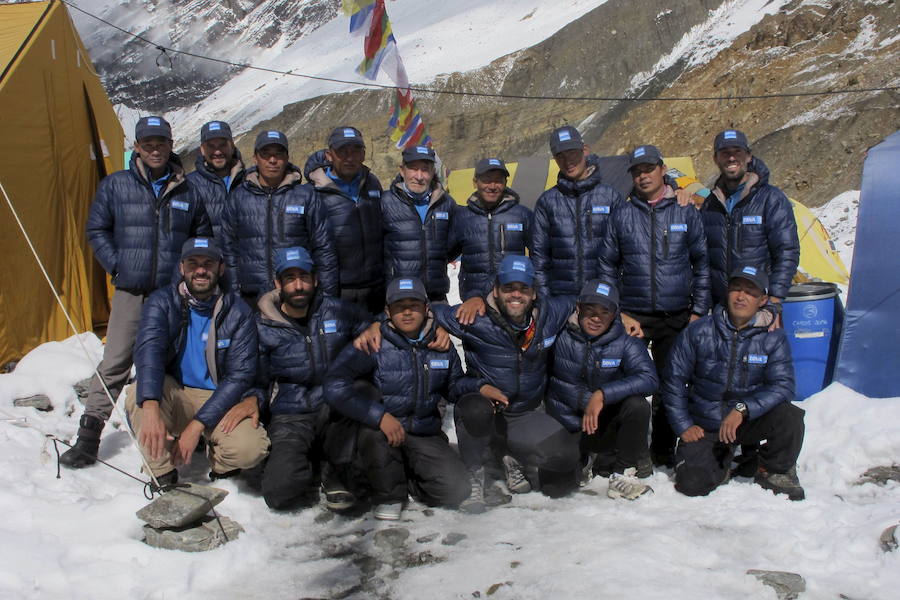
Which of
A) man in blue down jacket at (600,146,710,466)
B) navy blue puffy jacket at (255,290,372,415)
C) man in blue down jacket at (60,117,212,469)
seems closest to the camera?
navy blue puffy jacket at (255,290,372,415)

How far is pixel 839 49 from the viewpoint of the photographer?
67.7 feet

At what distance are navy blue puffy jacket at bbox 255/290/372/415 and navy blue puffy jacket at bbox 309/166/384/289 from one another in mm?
814

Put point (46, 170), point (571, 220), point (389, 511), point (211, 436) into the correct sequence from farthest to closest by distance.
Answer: point (46, 170), point (571, 220), point (211, 436), point (389, 511)

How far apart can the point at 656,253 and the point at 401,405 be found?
6.43 ft

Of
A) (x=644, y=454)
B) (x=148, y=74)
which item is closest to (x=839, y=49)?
(x=644, y=454)

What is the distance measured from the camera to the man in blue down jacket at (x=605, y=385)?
4.45 metres

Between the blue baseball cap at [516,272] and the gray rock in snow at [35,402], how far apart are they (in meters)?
3.50

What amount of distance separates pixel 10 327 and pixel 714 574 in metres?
5.87

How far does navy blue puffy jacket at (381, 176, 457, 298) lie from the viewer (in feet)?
17.4

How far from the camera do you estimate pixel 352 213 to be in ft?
17.7

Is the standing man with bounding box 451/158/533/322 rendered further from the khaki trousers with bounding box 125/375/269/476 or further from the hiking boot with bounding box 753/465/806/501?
the hiking boot with bounding box 753/465/806/501

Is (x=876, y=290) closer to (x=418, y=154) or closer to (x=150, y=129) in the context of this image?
(x=418, y=154)

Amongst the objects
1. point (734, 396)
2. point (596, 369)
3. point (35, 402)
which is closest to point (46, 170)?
point (35, 402)

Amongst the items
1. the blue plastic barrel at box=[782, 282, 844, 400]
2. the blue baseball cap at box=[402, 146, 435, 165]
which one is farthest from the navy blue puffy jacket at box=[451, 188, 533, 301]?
the blue plastic barrel at box=[782, 282, 844, 400]
